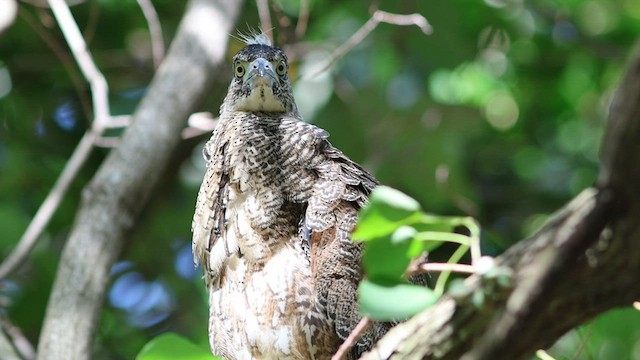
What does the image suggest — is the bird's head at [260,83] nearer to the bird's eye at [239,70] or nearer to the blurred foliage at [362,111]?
the bird's eye at [239,70]

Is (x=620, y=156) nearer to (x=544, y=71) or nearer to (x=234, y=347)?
(x=234, y=347)

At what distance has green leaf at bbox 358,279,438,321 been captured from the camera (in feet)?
5.87

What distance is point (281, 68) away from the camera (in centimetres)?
440

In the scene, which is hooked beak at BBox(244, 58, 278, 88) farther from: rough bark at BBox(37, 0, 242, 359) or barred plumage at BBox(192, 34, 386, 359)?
rough bark at BBox(37, 0, 242, 359)

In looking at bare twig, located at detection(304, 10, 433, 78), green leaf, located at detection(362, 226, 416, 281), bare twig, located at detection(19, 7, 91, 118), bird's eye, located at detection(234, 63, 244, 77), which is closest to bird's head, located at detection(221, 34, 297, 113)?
bird's eye, located at detection(234, 63, 244, 77)

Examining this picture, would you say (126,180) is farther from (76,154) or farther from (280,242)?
(280,242)

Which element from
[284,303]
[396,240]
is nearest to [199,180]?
[284,303]

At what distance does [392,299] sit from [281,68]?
2.72 meters

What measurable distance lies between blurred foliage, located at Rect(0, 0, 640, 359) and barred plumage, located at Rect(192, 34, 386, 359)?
1.54 metres

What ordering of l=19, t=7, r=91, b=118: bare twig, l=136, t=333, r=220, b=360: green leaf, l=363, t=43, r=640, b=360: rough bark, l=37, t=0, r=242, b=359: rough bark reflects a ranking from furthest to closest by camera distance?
l=19, t=7, r=91, b=118: bare twig, l=37, t=0, r=242, b=359: rough bark, l=136, t=333, r=220, b=360: green leaf, l=363, t=43, r=640, b=360: rough bark

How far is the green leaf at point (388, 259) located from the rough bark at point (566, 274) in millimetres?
132

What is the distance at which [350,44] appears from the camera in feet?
16.5

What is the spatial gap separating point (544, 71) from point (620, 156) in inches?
234

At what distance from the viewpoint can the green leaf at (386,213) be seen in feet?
5.87
